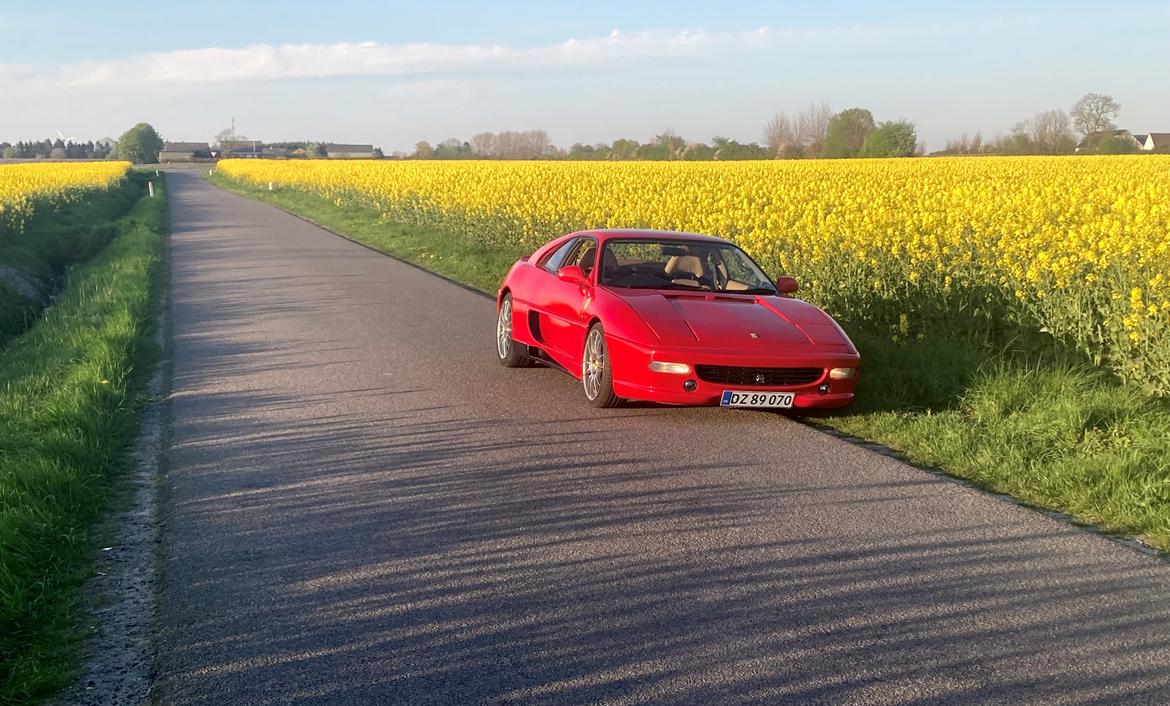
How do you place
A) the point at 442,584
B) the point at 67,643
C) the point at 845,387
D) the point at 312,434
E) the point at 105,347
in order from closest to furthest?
the point at 67,643, the point at 442,584, the point at 312,434, the point at 845,387, the point at 105,347

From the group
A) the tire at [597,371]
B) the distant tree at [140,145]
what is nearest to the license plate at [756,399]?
the tire at [597,371]

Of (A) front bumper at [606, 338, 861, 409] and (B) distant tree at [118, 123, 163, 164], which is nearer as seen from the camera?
(A) front bumper at [606, 338, 861, 409]

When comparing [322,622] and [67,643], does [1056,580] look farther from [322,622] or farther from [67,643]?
[67,643]

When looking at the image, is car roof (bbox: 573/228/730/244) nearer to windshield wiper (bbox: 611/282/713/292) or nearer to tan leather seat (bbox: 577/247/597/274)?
tan leather seat (bbox: 577/247/597/274)

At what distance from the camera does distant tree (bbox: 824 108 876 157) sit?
79938mm

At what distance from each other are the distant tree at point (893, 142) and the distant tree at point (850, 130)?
2338 mm

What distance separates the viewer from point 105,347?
9.41m

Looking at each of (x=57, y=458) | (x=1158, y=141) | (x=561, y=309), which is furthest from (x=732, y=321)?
(x=1158, y=141)

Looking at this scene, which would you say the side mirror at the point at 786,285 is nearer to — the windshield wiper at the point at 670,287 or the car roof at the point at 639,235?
the windshield wiper at the point at 670,287

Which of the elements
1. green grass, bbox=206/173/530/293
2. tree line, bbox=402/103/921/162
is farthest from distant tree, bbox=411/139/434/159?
green grass, bbox=206/173/530/293

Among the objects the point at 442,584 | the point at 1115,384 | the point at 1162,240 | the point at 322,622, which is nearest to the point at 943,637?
the point at 442,584

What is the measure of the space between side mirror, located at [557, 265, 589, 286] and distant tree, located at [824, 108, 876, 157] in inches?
2885

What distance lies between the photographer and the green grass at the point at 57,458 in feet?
12.6

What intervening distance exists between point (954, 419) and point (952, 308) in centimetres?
266
